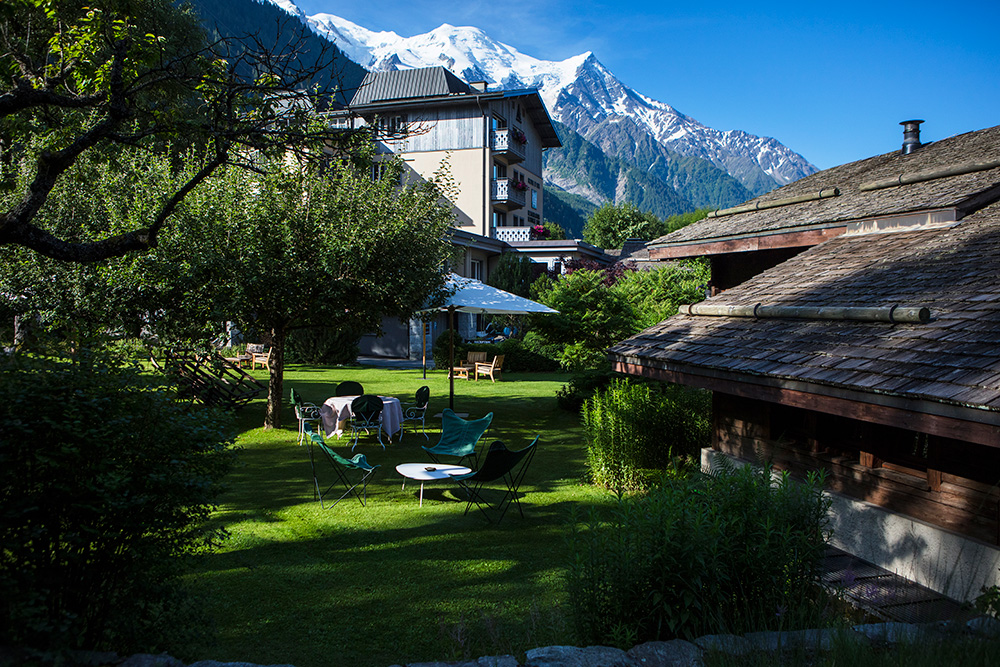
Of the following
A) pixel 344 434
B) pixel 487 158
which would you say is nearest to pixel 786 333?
pixel 344 434

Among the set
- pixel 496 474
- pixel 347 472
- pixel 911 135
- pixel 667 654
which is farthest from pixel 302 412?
pixel 911 135

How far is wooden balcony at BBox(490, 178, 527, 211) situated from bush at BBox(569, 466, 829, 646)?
32.9 meters

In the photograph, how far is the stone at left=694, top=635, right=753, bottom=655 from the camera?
3232 mm

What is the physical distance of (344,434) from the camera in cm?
1208

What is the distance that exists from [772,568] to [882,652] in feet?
2.73

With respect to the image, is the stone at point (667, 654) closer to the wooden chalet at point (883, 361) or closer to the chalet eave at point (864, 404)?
the wooden chalet at point (883, 361)

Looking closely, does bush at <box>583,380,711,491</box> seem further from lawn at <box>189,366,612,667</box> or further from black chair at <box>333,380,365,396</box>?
black chair at <box>333,380,365,396</box>

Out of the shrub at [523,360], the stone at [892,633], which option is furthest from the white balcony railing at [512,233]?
the stone at [892,633]

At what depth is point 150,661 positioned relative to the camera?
306cm

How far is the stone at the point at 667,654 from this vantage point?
3232 millimetres

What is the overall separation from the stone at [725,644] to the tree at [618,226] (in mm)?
61615

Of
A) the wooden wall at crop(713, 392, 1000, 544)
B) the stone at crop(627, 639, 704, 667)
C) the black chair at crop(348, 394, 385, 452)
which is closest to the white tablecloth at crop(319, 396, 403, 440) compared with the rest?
the black chair at crop(348, 394, 385, 452)

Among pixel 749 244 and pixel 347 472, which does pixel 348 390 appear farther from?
pixel 749 244

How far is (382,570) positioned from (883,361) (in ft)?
15.0
